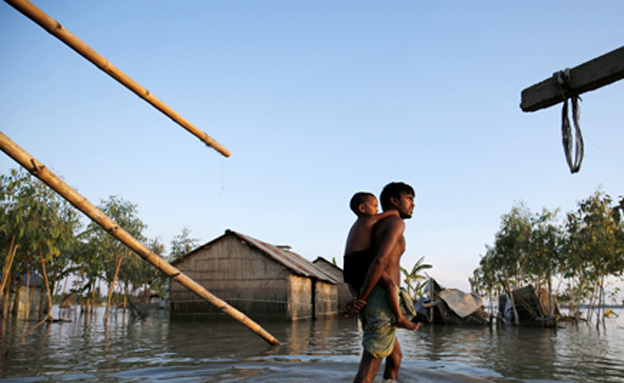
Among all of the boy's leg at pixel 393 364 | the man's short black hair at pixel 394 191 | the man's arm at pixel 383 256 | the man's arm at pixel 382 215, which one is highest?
the man's short black hair at pixel 394 191

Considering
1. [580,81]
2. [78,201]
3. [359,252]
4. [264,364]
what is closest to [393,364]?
[359,252]

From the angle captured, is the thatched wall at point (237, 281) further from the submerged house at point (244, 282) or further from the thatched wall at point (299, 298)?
the thatched wall at point (299, 298)

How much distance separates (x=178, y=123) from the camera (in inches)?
205

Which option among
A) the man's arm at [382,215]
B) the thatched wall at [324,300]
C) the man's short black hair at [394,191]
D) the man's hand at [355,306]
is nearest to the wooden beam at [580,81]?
the man's short black hair at [394,191]

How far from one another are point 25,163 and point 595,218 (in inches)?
970

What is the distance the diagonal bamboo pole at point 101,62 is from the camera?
4227 mm

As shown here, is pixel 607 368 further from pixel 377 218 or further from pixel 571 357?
pixel 377 218

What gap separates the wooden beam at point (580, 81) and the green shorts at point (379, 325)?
1.82 metres

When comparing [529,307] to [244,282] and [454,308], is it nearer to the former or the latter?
[454,308]

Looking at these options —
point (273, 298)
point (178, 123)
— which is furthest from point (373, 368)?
point (273, 298)

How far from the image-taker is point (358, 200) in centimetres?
376

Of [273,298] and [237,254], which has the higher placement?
[237,254]

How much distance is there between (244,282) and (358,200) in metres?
18.9

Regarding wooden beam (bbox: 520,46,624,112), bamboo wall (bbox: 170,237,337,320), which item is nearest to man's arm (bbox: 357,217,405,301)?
wooden beam (bbox: 520,46,624,112)
